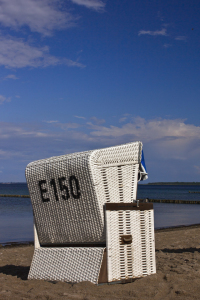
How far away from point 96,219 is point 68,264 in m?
0.74

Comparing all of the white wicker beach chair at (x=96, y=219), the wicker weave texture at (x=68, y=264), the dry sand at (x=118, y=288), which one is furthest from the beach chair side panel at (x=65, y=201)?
the dry sand at (x=118, y=288)

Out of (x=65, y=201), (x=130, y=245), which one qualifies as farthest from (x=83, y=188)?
(x=130, y=245)

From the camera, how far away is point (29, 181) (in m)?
4.46

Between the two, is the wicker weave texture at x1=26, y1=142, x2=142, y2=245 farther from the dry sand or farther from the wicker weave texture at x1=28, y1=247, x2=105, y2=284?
the dry sand

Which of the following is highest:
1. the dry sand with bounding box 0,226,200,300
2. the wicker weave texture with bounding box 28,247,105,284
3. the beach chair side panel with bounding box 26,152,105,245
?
the beach chair side panel with bounding box 26,152,105,245

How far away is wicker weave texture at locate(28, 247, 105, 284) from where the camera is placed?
3.82 m

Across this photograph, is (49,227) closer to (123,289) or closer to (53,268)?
(53,268)

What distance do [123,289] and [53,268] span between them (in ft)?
3.41

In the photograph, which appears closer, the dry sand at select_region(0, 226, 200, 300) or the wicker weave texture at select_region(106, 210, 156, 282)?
the dry sand at select_region(0, 226, 200, 300)

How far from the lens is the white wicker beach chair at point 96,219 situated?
3846 mm

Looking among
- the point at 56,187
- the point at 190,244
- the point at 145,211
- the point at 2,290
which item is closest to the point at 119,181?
the point at 145,211

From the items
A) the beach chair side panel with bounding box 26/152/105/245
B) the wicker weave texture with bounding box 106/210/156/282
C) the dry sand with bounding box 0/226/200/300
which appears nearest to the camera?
the dry sand with bounding box 0/226/200/300

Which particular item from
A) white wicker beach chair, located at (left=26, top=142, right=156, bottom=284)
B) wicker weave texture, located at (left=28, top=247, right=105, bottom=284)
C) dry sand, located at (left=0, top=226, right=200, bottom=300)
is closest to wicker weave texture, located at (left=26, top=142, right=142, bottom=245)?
white wicker beach chair, located at (left=26, top=142, right=156, bottom=284)

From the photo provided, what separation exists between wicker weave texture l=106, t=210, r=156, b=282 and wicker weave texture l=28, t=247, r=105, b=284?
196 mm
